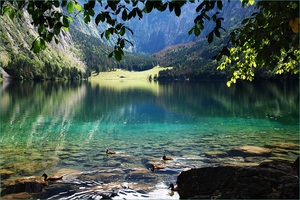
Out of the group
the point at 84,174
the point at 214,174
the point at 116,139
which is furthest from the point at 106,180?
the point at 116,139

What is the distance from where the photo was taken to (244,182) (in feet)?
33.2

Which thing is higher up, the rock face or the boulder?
the rock face

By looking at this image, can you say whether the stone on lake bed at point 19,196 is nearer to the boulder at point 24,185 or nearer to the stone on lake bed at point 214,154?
the boulder at point 24,185

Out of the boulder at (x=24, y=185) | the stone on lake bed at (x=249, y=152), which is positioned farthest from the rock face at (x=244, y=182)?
the stone on lake bed at (x=249, y=152)

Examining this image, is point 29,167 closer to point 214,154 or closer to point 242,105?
point 214,154

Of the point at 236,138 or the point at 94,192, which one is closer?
the point at 94,192

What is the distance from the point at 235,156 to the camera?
77.8 feet

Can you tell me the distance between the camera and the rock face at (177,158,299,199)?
348 inches

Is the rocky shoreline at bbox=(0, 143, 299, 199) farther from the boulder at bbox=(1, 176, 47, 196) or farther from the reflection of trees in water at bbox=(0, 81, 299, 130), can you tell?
the reflection of trees in water at bbox=(0, 81, 299, 130)

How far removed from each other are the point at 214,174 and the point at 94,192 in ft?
23.1

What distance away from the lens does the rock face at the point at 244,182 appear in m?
8.85

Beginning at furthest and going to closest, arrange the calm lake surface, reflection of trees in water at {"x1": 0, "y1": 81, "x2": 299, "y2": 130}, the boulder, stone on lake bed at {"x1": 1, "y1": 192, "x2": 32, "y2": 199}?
1. reflection of trees in water at {"x1": 0, "y1": 81, "x2": 299, "y2": 130}
2. the calm lake surface
3. the boulder
4. stone on lake bed at {"x1": 1, "y1": 192, "x2": 32, "y2": 199}

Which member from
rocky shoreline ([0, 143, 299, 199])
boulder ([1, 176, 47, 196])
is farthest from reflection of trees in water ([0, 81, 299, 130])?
boulder ([1, 176, 47, 196])

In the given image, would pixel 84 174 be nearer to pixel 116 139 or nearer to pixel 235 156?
pixel 235 156
